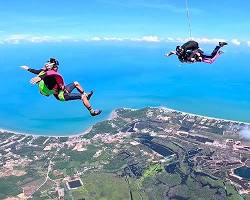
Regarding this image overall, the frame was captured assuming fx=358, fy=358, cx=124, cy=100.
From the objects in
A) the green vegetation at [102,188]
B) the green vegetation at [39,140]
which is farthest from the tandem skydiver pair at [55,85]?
the green vegetation at [39,140]

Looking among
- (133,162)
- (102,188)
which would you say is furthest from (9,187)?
(133,162)

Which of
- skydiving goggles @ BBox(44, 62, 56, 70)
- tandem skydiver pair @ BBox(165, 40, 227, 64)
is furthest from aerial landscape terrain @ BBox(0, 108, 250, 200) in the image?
skydiving goggles @ BBox(44, 62, 56, 70)

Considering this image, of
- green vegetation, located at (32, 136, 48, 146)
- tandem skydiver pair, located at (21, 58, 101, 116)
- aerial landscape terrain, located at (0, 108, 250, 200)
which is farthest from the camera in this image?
green vegetation, located at (32, 136, 48, 146)

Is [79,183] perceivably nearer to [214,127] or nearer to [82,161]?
[82,161]

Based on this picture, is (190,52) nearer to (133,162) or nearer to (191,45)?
(191,45)

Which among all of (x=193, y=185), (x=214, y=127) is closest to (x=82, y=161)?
(x=193, y=185)

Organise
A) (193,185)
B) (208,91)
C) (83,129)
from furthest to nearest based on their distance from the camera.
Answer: (208,91) < (83,129) < (193,185)

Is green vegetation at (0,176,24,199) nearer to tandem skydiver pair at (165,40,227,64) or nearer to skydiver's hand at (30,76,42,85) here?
tandem skydiver pair at (165,40,227,64)

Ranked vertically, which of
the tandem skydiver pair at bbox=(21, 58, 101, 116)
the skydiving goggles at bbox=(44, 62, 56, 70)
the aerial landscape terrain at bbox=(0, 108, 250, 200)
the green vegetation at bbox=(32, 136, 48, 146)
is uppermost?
the skydiving goggles at bbox=(44, 62, 56, 70)
